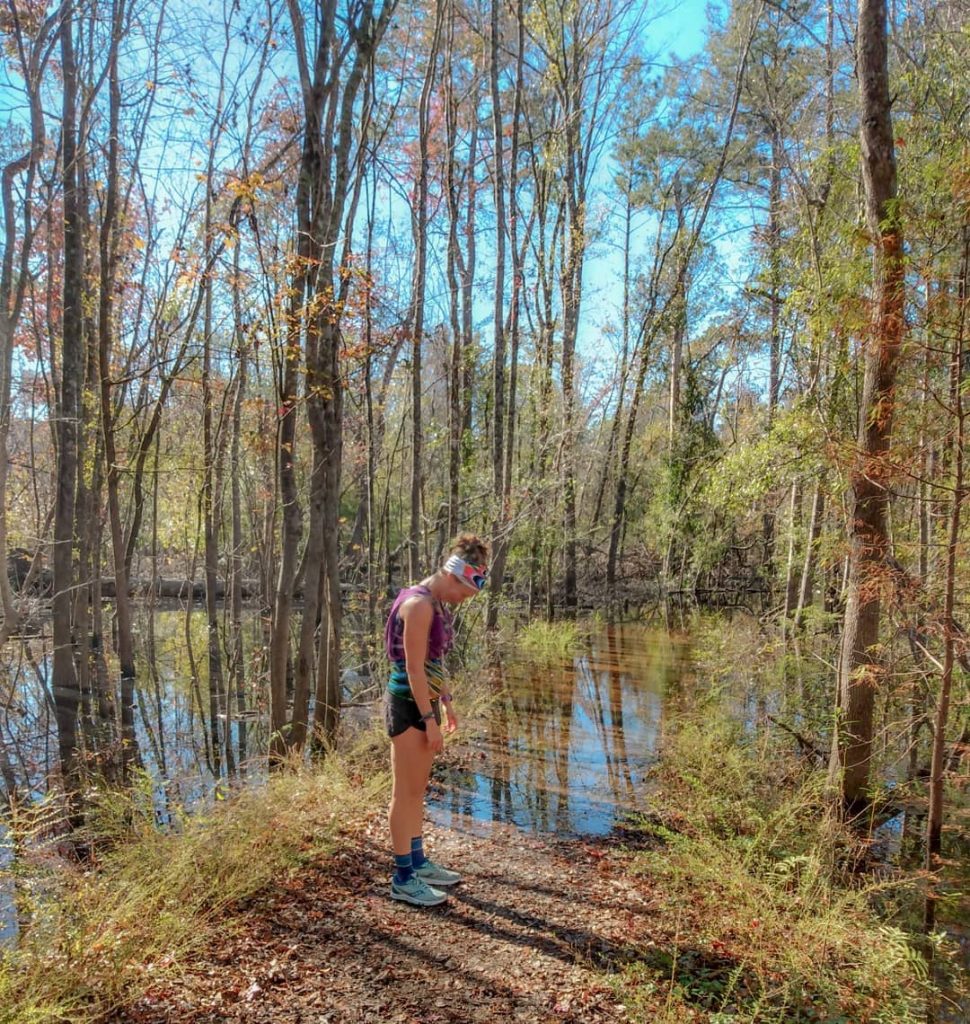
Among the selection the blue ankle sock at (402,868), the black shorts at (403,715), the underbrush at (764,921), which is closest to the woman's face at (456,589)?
the black shorts at (403,715)

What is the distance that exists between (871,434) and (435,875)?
3.92 metres

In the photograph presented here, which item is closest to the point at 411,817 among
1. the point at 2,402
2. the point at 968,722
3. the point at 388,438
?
the point at 2,402

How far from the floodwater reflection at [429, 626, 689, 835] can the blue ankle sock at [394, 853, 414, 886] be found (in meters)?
1.42

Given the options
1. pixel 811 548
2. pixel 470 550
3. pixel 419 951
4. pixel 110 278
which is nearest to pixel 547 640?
pixel 811 548

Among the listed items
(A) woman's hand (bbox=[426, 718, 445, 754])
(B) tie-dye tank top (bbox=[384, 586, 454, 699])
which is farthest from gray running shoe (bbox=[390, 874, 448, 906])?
(B) tie-dye tank top (bbox=[384, 586, 454, 699])

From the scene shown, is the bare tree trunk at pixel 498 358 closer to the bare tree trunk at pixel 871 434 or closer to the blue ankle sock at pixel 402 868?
the bare tree trunk at pixel 871 434

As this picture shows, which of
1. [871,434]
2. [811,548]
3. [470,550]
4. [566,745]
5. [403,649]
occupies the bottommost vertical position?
[566,745]

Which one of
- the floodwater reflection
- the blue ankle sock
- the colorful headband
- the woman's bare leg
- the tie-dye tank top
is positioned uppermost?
the colorful headband

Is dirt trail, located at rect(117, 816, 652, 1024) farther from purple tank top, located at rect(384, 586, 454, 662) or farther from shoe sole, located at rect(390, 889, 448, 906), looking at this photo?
purple tank top, located at rect(384, 586, 454, 662)

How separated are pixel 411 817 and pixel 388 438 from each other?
19750 mm

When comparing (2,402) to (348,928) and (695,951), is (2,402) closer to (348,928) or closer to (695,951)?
(348,928)

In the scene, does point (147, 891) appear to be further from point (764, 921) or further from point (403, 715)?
point (764, 921)

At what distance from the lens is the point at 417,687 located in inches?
126

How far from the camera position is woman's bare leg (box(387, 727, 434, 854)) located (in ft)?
10.9
